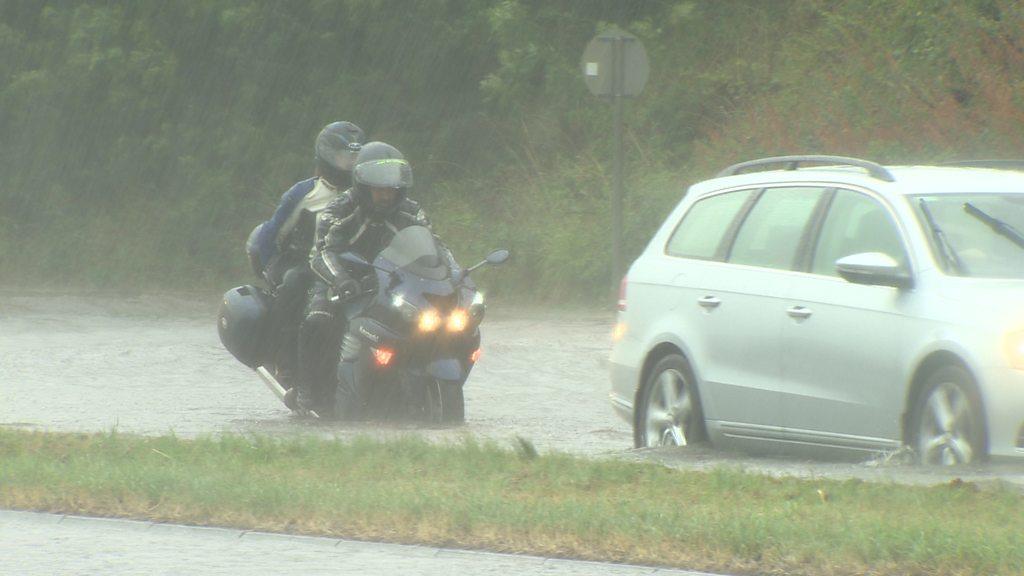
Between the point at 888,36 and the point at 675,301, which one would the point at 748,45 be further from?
the point at 675,301

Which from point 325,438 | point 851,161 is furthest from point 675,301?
point 325,438

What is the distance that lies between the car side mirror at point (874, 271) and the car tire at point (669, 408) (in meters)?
1.44

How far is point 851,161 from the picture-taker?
9.65 metres

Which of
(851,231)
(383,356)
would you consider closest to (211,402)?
(383,356)

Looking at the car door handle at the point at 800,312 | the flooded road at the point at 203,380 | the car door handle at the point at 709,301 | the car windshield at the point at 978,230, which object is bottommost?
the flooded road at the point at 203,380

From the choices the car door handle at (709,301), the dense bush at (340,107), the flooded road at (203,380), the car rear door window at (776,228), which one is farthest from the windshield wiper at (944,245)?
the dense bush at (340,107)

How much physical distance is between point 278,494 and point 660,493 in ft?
5.28

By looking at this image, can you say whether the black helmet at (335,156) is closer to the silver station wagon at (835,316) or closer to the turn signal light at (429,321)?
the turn signal light at (429,321)

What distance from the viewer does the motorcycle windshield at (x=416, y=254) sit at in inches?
464

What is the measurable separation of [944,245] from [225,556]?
3.78m

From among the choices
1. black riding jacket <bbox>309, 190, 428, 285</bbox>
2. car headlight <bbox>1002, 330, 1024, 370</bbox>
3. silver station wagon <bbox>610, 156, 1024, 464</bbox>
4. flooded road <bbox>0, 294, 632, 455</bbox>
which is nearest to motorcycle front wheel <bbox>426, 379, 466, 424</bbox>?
flooded road <bbox>0, 294, 632, 455</bbox>

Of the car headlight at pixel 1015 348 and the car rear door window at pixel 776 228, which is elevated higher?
the car rear door window at pixel 776 228

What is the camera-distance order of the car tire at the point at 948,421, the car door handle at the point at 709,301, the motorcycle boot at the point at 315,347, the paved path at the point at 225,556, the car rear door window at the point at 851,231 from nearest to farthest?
the paved path at the point at 225,556, the car tire at the point at 948,421, the car rear door window at the point at 851,231, the car door handle at the point at 709,301, the motorcycle boot at the point at 315,347

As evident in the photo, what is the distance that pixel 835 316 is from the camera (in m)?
9.12
